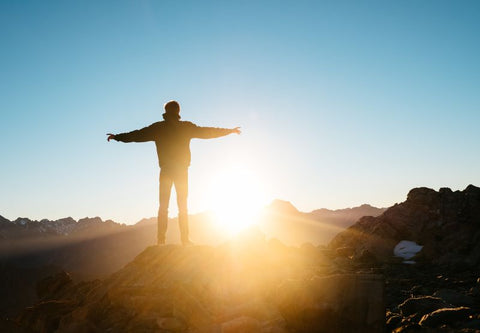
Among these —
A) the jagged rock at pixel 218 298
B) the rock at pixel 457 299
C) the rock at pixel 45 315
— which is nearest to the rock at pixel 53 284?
the jagged rock at pixel 218 298

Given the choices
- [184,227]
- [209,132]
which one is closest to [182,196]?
[184,227]

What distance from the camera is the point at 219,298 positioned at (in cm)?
711

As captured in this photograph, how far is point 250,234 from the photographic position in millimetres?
10023

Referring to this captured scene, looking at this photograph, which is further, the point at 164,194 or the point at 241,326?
the point at 164,194

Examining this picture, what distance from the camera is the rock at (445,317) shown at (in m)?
5.39

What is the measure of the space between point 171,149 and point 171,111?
3.72ft

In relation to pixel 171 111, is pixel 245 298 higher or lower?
lower

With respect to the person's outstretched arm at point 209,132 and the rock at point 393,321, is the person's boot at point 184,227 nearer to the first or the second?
the person's outstretched arm at point 209,132

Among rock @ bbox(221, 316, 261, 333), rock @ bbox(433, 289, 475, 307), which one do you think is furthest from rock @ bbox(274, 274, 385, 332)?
rock @ bbox(433, 289, 475, 307)

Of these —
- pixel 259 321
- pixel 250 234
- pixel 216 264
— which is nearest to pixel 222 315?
pixel 259 321

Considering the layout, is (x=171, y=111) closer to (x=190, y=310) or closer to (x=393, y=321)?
(x=190, y=310)

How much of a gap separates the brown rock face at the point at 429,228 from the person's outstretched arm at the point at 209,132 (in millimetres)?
14156

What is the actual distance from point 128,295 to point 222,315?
2.17 metres

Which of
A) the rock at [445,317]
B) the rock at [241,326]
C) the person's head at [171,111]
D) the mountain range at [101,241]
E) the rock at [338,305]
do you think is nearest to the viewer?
the rock at [338,305]
